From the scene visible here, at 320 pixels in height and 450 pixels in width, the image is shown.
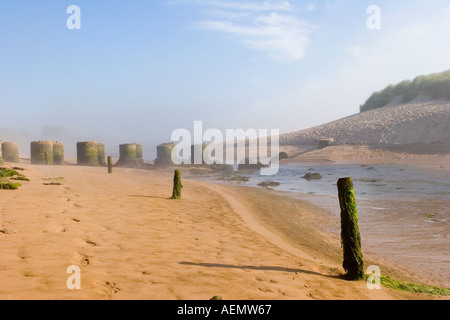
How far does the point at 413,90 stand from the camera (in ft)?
188

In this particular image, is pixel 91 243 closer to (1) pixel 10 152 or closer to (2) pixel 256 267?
(2) pixel 256 267

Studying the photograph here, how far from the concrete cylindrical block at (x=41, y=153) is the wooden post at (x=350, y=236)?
36.9 m

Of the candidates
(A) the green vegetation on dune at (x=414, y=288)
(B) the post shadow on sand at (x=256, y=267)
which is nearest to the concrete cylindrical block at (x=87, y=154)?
(B) the post shadow on sand at (x=256, y=267)

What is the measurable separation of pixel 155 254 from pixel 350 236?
3391 mm

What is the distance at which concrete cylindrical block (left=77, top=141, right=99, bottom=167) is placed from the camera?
3864 centimetres

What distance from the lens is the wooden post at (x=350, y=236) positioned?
5879mm

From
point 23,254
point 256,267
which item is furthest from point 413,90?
point 23,254

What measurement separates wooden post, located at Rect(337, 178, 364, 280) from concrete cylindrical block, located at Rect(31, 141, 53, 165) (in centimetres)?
3687

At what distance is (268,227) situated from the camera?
34.1 feet

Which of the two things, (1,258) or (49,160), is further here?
(49,160)
